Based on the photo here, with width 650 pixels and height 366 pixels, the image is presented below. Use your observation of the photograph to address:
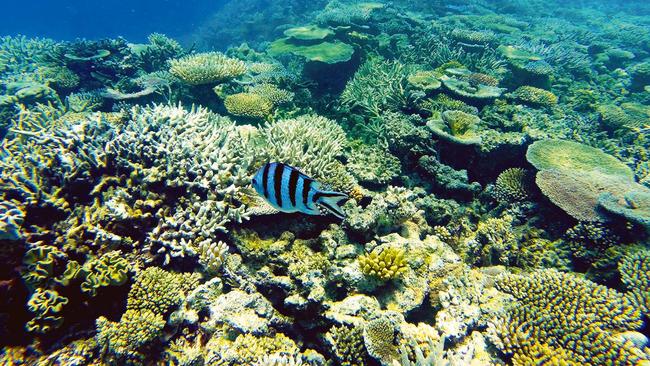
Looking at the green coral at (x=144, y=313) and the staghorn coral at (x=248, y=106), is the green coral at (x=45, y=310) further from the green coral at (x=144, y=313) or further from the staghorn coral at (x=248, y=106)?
the staghorn coral at (x=248, y=106)

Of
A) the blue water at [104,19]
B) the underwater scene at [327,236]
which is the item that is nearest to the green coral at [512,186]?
the underwater scene at [327,236]

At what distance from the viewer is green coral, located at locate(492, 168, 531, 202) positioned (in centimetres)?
527

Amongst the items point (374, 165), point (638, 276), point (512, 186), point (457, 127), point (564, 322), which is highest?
point (374, 165)

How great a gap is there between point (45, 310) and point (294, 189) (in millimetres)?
2966

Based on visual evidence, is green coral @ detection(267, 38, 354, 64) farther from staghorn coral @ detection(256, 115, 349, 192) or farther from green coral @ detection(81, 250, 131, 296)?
green coral @ detection(81, 250, 131, 296)

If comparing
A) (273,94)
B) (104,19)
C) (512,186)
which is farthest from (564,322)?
(104,19)

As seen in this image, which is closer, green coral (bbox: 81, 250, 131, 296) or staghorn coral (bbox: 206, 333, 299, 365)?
staghorn coral (bbox: 206, 333, 299, 365)

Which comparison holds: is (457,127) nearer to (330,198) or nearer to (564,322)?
(564,322)

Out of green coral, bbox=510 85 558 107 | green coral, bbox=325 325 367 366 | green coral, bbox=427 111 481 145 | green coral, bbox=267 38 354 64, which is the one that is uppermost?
green coral, bbox=267 38 354 64

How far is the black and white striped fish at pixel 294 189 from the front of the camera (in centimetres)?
180

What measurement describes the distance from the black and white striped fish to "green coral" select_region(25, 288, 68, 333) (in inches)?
106

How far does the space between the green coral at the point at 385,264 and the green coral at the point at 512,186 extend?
2880 millimetres

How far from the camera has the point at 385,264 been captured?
3.44 meters

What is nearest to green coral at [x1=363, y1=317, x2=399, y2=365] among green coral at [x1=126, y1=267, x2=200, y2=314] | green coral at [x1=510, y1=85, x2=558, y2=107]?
green coral at [x1=126, y1=267, x2=200, y2=314]
